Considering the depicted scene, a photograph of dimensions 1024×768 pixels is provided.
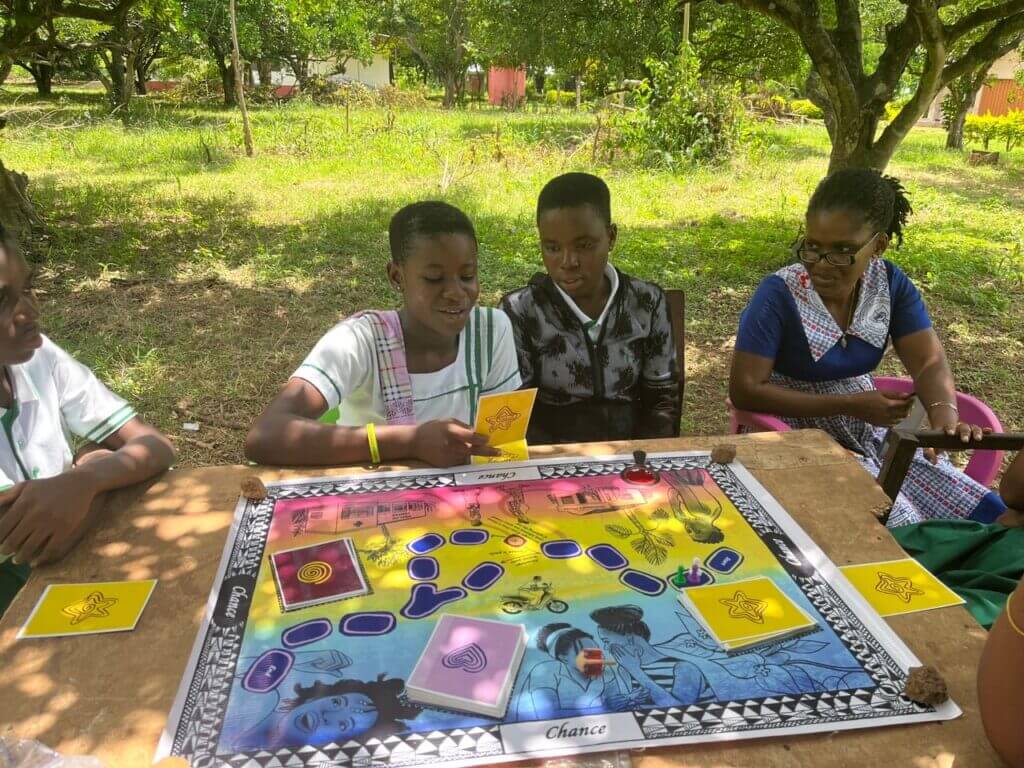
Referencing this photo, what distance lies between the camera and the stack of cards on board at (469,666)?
3.57 ft

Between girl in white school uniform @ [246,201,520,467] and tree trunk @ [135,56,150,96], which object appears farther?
tree trunk @ [135,56,150,96]

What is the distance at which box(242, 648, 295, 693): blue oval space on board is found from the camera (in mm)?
1120

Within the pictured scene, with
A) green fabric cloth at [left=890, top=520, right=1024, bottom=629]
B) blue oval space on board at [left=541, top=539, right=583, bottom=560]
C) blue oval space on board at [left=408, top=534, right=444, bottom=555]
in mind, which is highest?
blue oval space on board at [left=408, top=534, right=444, bottom=555]

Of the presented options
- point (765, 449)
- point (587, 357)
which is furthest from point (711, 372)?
point (765, 449)

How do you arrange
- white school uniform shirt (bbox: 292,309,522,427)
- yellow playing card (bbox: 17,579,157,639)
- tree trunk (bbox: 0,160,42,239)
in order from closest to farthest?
yellow playing card (bbox: 17,579,157,639) < white school uniform shirt (bbox: 292,309,522,427) < tree trunk (bbox: 0,160,42,239)

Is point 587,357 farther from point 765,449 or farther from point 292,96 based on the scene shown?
point 292,96

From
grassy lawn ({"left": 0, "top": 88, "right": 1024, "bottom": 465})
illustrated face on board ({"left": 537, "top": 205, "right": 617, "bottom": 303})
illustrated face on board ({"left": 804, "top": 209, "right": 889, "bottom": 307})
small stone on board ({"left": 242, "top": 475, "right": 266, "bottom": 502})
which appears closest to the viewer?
small stone on board ({"left": 242, "top": 475, "right": 266, "bottom": 502})

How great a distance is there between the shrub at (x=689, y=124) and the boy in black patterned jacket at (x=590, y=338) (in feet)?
28.3

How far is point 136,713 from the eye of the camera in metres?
1.08

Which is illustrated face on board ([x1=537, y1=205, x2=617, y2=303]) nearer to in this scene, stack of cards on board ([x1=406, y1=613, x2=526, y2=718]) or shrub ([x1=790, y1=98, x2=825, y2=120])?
stack of cards on board ([x1=406, y1=613, x2=526, y2=718])

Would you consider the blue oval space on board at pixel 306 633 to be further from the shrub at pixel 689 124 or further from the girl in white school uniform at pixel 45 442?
the shrub at pixel 689 124

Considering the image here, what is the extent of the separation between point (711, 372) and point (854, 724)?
3525mm

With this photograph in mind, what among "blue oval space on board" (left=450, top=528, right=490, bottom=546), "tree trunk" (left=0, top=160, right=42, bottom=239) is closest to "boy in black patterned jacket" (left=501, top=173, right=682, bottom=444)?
"blue oval space on board" (left=450, top=528, right=490, bottom=546)

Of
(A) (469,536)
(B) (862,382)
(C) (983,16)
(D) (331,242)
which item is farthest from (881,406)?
(D) (331,242)
